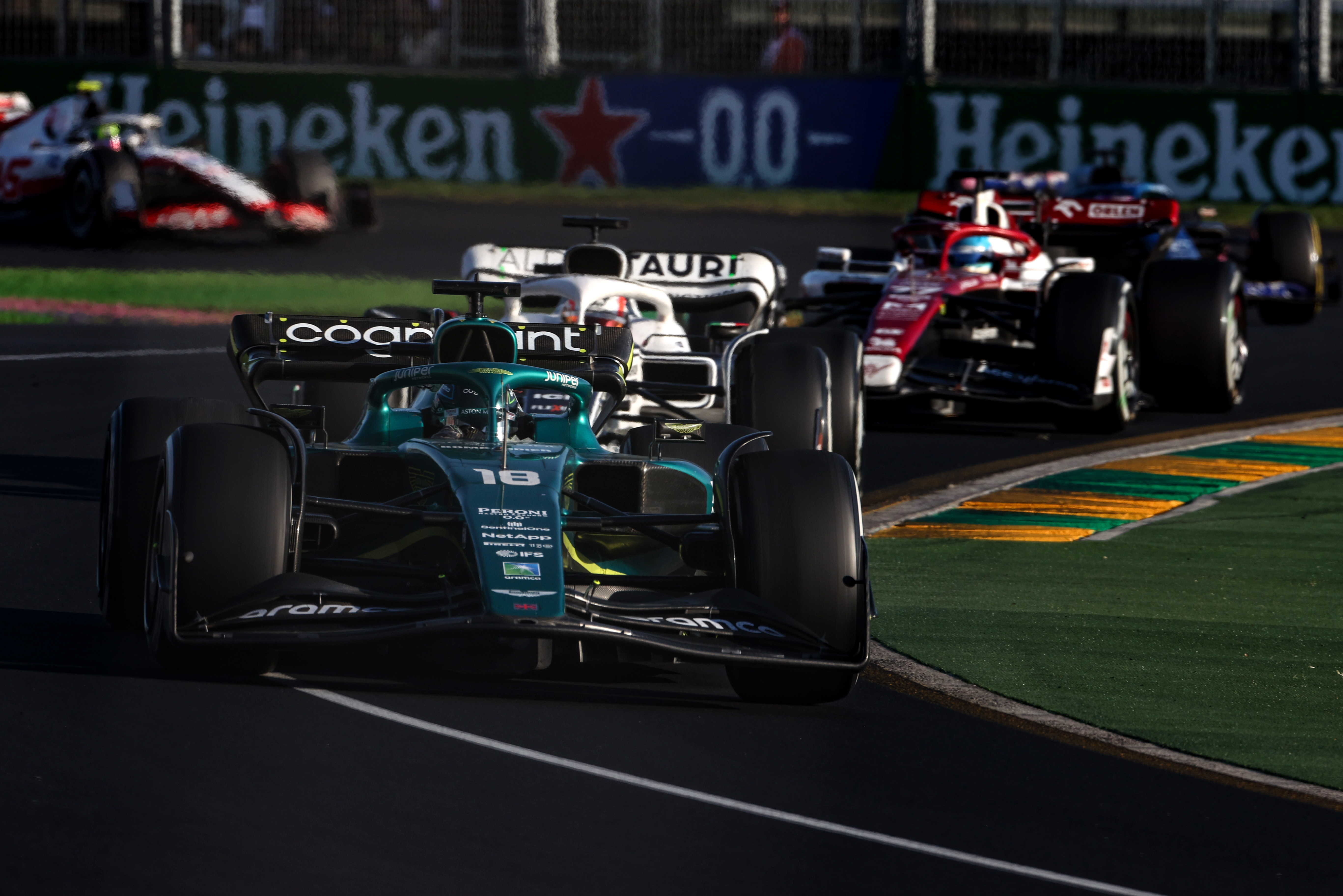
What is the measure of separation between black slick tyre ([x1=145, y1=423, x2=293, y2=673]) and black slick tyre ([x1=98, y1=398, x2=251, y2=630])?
60 cm

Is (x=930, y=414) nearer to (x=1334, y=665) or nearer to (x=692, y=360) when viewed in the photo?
(x=692, y=360)

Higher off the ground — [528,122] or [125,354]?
[528,122]

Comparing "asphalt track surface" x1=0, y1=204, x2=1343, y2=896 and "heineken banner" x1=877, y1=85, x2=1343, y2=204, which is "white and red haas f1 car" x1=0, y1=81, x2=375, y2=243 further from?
"asphalt track surface" x1=0, y1=204, x2=1343, y2=896

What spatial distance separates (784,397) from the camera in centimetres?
1062

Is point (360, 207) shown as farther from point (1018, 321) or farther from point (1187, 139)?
point (1018, 321)

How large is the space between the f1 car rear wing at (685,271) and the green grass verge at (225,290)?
19.3ft

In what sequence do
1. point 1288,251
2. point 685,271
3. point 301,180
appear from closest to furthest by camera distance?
point 685,271, point 1288,251, point 301,180

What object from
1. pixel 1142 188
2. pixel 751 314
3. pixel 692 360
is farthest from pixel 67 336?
pixel 1142 188

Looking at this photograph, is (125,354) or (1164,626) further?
(125,354)

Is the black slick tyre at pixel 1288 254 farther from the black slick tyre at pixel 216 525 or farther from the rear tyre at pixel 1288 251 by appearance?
the black slick tyre at pixel 216 525

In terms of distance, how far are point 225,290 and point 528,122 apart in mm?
8150

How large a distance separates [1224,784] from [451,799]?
7.41ft

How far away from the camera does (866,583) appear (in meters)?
7.18

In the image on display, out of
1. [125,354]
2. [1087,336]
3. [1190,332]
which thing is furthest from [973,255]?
[125,354]
